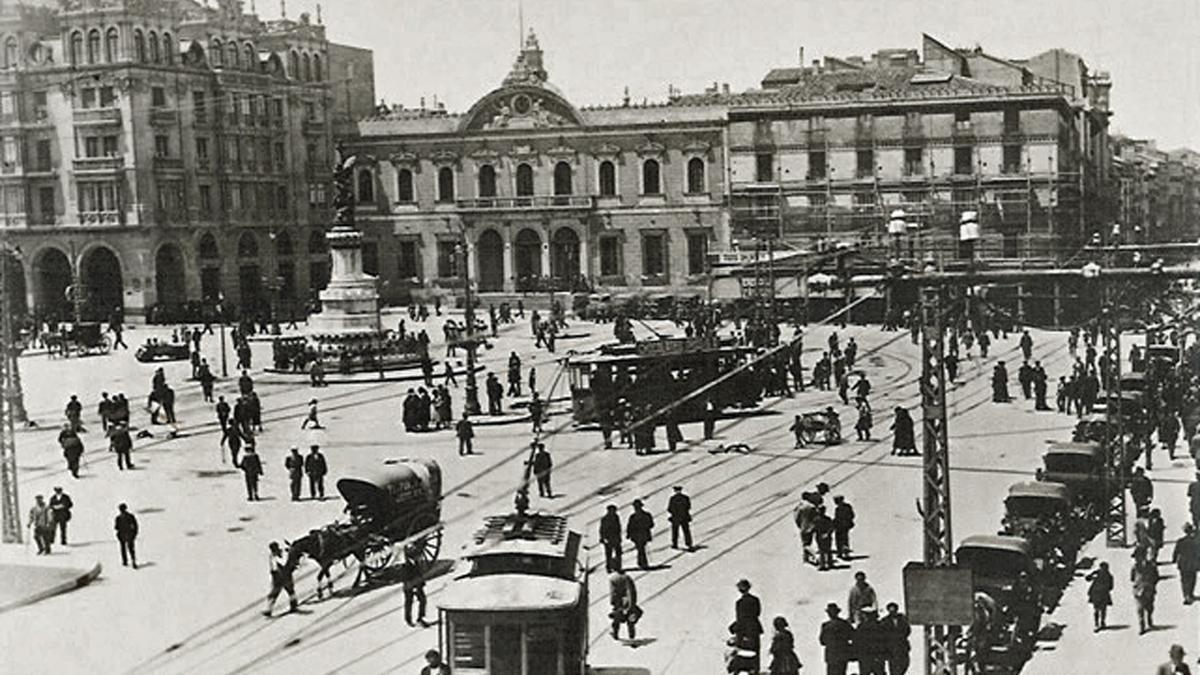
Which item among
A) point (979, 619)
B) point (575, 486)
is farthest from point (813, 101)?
point (979, 619)

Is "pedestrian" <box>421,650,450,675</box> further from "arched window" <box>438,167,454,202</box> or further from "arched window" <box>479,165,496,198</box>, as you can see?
"arched window" <box>438,167,454,202</box>

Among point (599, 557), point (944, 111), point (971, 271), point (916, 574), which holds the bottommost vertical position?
point (599, 557)

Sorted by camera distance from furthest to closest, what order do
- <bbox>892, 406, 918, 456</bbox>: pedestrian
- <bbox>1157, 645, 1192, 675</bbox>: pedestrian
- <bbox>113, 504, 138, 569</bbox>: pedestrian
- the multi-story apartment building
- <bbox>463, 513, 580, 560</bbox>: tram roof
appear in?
the multi-story apartment building
<bbox>892, 406, 918, 456</bbox>: pedestrian
<bbox>113, 504, 138, 569</bbox>: pedestrian
<bbox>463, 513, 580, 560</bbox>: tram roof
<bbox>1157, 645, 1192, 675</bbox>: pedestrian

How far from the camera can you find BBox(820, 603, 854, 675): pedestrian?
13.6 metres

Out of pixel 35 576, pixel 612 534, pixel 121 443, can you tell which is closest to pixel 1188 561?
pixel 612 534

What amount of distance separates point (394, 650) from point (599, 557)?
4.96 m

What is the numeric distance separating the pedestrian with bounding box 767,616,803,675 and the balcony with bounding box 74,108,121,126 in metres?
52.2

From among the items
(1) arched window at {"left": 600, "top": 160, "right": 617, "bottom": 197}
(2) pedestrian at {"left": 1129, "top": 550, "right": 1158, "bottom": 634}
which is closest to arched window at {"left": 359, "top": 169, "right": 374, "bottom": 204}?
(1) arched window at {"left": 600, "top": 160, "right": 617, "bottom": 197}

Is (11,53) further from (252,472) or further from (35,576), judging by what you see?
(35,576)

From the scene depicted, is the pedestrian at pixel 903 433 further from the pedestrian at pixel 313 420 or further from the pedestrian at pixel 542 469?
the pedestrian at pixel 313 420

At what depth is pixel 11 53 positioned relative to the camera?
6062 centimetres

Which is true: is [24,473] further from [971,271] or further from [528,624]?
[971,271]

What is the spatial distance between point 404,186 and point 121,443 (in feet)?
147

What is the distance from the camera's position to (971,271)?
43.3ft
